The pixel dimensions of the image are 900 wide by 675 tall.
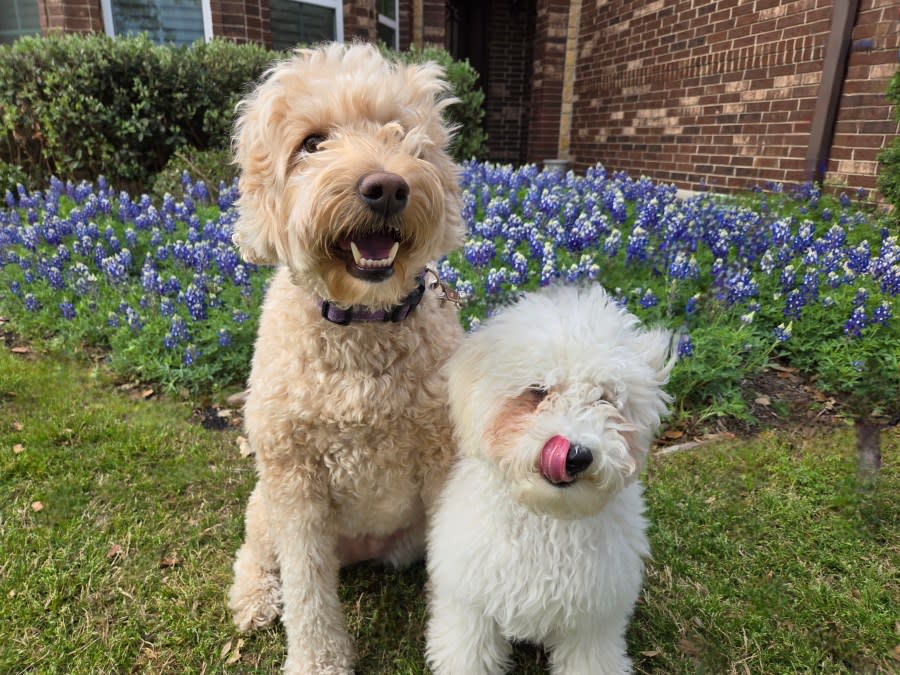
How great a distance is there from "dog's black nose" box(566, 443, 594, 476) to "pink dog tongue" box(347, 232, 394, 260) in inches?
28.6

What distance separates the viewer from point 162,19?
791 cm

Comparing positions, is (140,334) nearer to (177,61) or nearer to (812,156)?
(177,61)

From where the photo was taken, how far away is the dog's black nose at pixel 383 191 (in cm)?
149

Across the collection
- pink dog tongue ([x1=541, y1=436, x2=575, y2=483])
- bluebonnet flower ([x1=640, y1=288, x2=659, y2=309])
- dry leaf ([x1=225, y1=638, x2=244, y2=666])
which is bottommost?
dry leaf ([x1=225, y1=638, x2=244, y2=666])

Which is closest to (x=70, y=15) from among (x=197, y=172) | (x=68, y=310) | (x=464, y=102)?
(x=197, y=172)

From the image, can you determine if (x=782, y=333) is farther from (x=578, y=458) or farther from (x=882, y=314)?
(x=578, y=458)

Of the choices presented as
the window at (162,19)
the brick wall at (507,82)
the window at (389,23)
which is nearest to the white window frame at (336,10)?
the window at (389,23)

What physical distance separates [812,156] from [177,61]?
22.8ft

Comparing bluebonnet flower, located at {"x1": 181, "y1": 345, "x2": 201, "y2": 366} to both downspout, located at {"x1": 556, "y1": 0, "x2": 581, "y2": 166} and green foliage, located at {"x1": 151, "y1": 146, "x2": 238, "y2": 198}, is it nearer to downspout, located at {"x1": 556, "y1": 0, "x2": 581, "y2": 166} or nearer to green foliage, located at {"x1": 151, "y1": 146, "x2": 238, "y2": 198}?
green foliage, located at {"x1": 151, "y1": 146, "x2": 238, "y2": 198}

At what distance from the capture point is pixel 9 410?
334 cm

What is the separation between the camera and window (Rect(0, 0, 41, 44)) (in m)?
7.85

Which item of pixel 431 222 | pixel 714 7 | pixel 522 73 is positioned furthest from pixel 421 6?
pixel 431 222

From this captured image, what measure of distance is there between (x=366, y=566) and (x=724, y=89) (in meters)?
7.22

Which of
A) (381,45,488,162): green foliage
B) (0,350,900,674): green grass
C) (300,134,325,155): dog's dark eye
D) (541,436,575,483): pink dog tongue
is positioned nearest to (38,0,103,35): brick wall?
(381,45,488,162): green foliage
